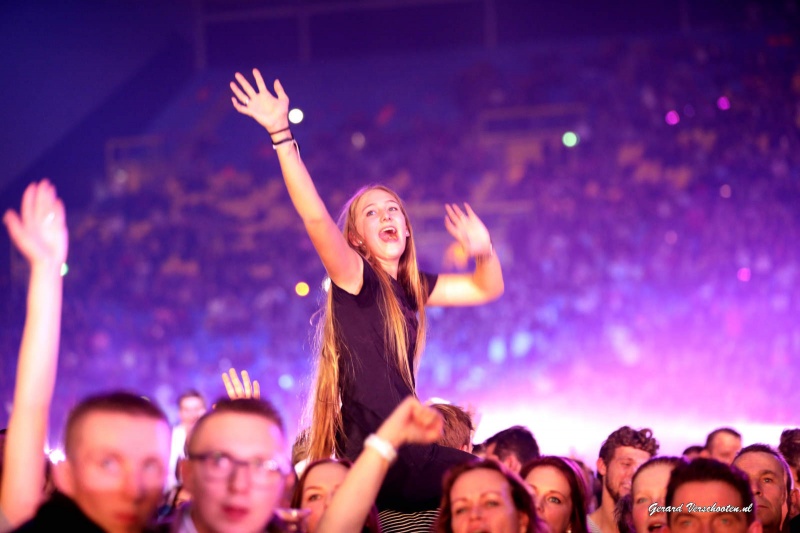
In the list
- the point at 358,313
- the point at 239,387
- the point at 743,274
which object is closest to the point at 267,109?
the point at 358,313

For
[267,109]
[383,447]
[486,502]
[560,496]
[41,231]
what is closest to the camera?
[383,447]

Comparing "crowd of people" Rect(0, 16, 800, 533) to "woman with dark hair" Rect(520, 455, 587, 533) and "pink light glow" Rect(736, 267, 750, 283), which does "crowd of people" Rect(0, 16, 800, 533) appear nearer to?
"pink light glow" Rect(736, 267, 750, 283)

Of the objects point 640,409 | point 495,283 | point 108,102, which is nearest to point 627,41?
point 640,409

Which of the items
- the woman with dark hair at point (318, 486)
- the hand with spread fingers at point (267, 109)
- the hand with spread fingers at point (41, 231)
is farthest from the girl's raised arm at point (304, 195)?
the hand with spread fingers at point (41, 231)

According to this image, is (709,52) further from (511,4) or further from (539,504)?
(539,504)

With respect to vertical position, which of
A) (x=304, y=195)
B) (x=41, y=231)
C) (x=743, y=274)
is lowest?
(x=41, y=231)

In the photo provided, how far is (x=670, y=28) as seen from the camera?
973cm

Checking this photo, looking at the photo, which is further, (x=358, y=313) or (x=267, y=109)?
(x=358, y=313)

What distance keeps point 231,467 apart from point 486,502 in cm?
72

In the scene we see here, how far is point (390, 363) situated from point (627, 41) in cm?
783

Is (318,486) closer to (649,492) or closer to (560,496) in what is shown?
(560,496)

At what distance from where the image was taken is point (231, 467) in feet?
5.25

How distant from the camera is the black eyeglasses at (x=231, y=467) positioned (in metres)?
1.60

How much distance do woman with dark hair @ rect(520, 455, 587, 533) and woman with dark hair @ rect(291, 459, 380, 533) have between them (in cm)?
71
